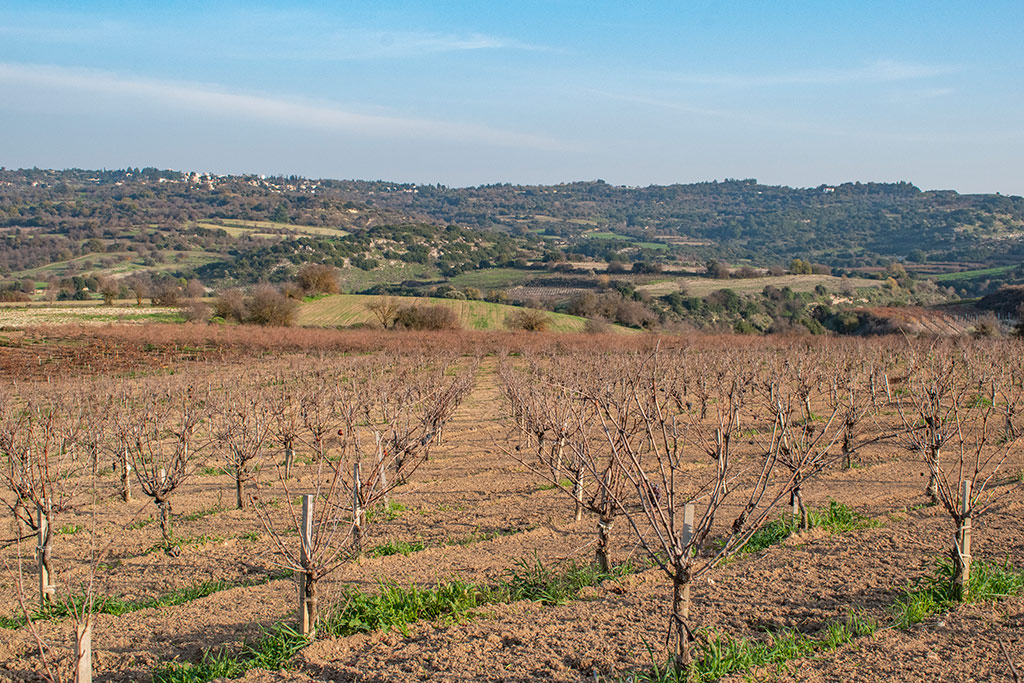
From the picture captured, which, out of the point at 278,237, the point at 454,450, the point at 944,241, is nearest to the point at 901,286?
the point at 944,241

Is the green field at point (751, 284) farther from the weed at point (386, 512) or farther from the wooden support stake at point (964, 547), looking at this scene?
the wooden support stake at point (964, 547)

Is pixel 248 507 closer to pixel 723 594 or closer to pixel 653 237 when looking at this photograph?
pixel 723 594

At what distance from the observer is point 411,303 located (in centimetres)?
5831

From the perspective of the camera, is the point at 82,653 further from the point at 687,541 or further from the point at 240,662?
the point at 687,541

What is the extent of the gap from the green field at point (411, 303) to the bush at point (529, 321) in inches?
24.0

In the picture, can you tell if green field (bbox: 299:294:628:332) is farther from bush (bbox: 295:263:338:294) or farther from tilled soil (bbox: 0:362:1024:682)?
tilled soil (bbox: 0:362:1024:682)

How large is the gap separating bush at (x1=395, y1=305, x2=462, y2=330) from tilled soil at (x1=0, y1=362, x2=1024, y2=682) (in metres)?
40.7

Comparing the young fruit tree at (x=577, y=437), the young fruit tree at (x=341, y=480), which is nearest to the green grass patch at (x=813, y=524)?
the young fruit tree at (x=577, y=437)

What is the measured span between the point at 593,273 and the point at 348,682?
263ft

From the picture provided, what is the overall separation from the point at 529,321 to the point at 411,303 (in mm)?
10626

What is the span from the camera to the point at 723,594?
269 inches

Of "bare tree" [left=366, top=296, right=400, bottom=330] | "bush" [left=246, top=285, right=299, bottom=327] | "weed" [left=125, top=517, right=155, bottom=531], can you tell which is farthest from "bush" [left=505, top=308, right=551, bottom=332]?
"weed" [left=125, top=517, right=155, bottom=531]

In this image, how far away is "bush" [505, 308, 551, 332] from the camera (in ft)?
174

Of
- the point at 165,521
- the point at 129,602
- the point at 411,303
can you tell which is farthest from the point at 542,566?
the point at 411,303
